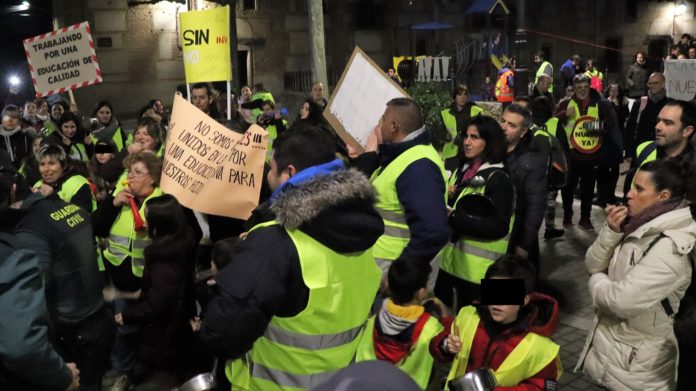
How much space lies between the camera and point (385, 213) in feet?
13.6

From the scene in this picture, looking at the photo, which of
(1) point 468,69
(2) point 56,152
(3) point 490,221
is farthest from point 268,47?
(3) point 490,221

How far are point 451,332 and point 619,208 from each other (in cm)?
106

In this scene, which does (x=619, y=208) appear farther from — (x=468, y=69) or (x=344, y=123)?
(x=468, y=69)

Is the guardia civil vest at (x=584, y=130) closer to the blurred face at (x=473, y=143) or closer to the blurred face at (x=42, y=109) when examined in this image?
the blurred face at (x=473, y=143)

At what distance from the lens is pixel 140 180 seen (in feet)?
16.8

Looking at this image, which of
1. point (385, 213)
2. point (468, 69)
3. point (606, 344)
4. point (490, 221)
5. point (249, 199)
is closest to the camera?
point (606, 344)

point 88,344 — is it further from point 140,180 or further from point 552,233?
point 552,233

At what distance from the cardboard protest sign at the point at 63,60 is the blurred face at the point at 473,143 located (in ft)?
17.8

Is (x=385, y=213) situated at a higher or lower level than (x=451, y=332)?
higher

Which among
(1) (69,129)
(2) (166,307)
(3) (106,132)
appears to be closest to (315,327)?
(2) (166,307)

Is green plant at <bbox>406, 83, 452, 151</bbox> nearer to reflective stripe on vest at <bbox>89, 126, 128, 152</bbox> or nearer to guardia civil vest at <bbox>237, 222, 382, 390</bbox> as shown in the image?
reflective stripe on vest at <bbox>89, 126, 128, 152</bbox>

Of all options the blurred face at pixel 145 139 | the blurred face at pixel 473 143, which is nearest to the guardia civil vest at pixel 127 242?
the blurred face at pixel 145 139

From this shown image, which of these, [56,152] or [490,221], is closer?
[490,221]

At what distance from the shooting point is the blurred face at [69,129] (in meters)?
8.38
